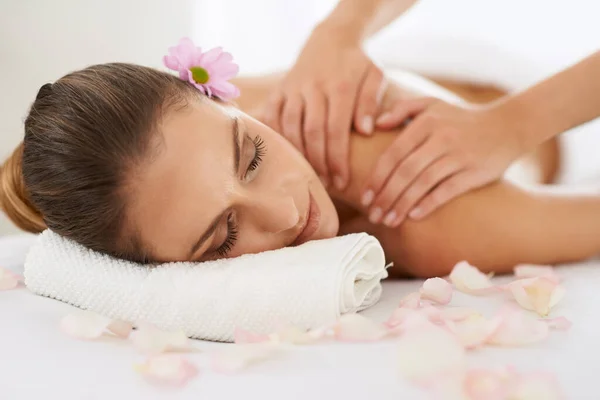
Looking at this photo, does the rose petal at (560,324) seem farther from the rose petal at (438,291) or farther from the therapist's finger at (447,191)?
the therapist's finger at (447,191)

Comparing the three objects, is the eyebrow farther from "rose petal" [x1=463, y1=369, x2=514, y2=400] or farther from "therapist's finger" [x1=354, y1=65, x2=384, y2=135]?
"rose petal" [x1=463, y1=369, x2=514, y2=400]

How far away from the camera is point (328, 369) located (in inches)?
28.5

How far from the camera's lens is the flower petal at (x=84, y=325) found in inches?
34.5

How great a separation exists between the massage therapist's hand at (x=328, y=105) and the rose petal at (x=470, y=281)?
325 mm

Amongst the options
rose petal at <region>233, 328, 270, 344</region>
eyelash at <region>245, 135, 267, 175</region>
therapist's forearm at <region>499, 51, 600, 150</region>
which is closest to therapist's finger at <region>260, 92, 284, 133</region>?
eyelash at <region>245, 135, 267, 175</region>

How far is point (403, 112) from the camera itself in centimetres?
127

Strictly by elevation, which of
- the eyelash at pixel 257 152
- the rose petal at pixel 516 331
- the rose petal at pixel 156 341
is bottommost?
the rose petal at pixel 516 331

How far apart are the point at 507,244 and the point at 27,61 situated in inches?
64.1

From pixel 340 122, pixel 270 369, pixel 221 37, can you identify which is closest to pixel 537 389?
pixel 270 369

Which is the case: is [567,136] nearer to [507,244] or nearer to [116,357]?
[507,244]

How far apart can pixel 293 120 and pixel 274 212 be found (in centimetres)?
31

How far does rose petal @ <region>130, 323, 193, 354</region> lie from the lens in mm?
824

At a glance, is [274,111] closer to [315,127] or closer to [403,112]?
→ [315,127]

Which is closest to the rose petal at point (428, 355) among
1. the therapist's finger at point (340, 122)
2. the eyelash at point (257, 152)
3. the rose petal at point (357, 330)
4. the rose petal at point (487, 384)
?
the rose petal at point (487, 384)
